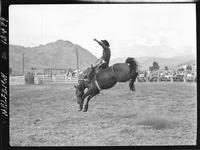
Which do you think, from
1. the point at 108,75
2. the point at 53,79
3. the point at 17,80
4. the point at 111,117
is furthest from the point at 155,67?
the point at 17,80

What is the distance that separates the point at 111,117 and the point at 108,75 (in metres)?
0.35

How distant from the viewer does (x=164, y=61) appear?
105 inches

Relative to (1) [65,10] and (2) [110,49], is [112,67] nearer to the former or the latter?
(2) [110,49]

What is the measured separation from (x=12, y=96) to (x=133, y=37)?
1.12 m

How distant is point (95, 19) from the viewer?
2.67 metres

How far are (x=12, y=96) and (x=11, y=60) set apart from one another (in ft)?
0.98

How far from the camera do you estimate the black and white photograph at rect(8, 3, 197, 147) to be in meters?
2.64

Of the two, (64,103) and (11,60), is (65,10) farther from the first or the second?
(64,103)

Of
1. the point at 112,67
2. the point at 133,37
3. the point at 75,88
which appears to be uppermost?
the point at 133,37

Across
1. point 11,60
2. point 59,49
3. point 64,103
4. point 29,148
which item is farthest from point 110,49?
point 29,148

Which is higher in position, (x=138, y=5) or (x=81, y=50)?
(x=138, y=5)

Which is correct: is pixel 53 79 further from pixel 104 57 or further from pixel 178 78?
pixel 178 78

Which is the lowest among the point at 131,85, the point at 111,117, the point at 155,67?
the point at 111,117

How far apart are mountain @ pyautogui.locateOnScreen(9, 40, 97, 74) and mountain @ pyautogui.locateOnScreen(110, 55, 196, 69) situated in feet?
0.83
